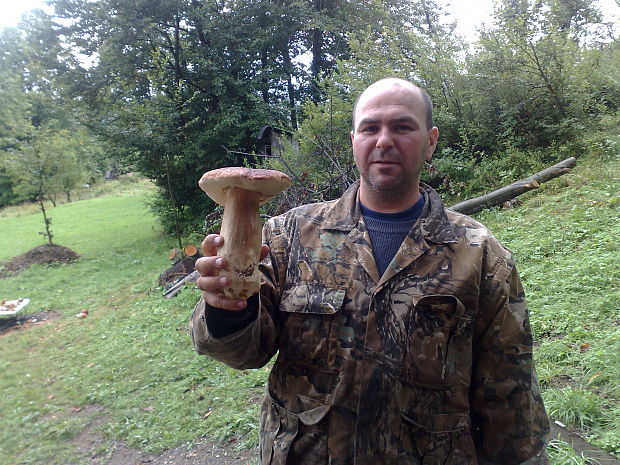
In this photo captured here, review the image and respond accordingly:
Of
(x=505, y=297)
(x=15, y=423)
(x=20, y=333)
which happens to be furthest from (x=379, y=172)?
(x=20, y=333)

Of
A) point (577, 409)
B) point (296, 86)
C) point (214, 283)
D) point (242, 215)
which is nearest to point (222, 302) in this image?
point (214, 283)

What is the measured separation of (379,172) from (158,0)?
16567 mm

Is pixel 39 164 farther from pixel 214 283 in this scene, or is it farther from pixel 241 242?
pixel 214 283

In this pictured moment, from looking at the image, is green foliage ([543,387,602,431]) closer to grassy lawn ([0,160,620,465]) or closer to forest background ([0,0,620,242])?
grassy lawn ([0,160,620,465])

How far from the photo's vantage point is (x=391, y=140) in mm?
1554

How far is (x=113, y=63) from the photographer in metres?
15.2

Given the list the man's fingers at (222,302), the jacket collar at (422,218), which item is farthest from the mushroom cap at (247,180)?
the man's fingers at (222,302)

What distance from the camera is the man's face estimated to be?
1563mm

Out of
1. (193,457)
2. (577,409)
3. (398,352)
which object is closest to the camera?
(398,352)

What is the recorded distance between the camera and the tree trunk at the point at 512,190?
26.6 ft

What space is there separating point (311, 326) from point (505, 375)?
2.61 feet

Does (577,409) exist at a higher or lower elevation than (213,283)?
lower

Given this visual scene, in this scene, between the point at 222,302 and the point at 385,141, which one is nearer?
the point at 222,302

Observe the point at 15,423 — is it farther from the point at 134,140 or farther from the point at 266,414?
the point at 134,140
